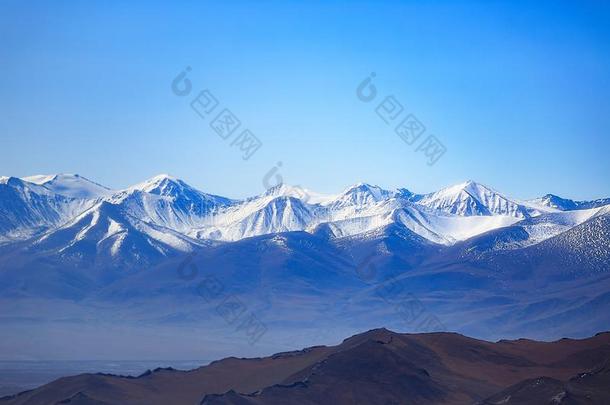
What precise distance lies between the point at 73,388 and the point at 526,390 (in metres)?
48.0

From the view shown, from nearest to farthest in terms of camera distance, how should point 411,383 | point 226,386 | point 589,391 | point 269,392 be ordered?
point 589,391, point 269,392, point 411,383, point 226,386

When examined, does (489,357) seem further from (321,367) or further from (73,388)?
(73,388)

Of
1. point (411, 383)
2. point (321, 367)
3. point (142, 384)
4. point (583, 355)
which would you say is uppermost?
point (142, 384)

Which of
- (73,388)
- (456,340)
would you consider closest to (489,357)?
(456,340)

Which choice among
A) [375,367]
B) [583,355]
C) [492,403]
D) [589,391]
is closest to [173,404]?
[375,367]

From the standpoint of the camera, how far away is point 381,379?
116m

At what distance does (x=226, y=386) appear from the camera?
12381 cm

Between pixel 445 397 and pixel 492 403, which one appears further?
pixel 445 397

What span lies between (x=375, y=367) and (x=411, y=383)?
4.65 m

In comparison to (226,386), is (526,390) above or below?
below

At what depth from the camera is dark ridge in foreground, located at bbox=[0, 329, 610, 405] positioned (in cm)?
10656

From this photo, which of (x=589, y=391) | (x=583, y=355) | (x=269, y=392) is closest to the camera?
(x=589, y=391)

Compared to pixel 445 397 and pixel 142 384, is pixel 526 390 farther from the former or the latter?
pixel 142 384

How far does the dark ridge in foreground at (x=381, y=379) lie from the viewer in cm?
10656
